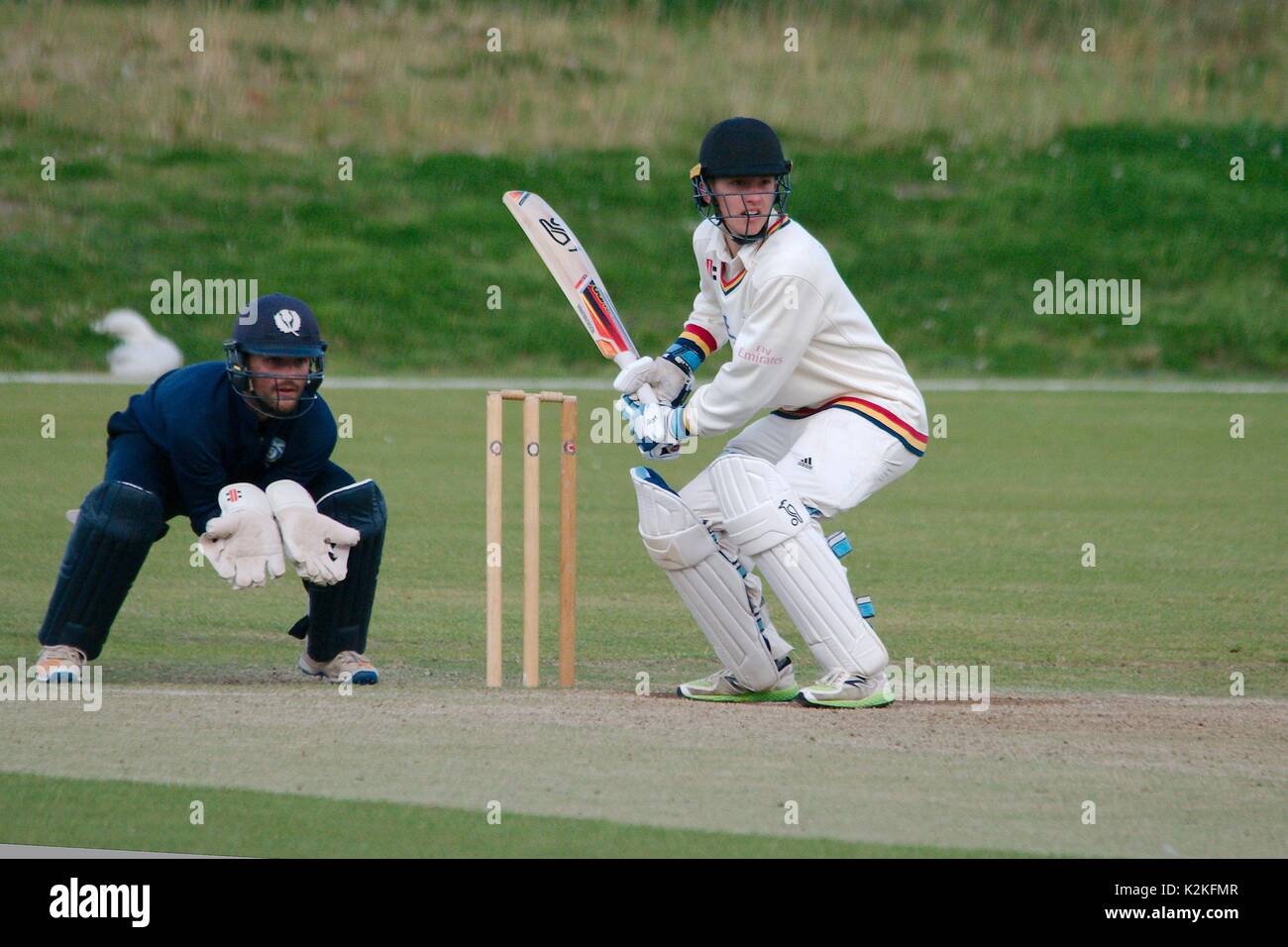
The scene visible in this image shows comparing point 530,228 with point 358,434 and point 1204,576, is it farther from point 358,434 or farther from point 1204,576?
point 358,434

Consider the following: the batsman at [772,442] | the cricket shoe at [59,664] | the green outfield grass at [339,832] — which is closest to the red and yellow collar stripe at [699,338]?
the batsman at [772,442]

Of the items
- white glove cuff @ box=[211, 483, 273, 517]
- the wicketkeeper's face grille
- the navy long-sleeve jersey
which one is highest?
the wicketkeeper's face grille

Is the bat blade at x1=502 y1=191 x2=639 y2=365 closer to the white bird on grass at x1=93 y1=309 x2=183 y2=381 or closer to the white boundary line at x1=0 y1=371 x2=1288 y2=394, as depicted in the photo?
the white boundary line at x1=0 y1=371 x2=1288 y2=394

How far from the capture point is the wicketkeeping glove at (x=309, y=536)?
21.2ft

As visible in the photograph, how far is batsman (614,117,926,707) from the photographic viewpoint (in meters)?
6.36

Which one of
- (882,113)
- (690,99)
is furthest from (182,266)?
(882,113)

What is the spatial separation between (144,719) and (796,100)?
2436 centimetres

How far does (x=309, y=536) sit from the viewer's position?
6.50m

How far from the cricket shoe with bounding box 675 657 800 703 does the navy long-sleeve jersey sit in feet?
5.33

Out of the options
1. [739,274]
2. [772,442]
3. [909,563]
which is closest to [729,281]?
[739,274]

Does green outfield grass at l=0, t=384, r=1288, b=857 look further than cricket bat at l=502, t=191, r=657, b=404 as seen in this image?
No

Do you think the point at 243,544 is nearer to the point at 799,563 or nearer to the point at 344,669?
the point at 344,669

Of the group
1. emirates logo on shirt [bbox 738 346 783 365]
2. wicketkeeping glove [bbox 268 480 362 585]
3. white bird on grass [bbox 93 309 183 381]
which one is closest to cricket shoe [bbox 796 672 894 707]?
emirates logo on shirt [bbox 738 346 783 365]

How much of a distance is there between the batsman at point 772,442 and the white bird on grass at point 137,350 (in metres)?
14.6
